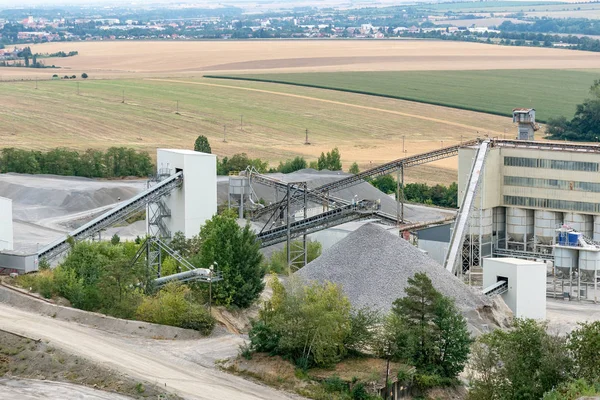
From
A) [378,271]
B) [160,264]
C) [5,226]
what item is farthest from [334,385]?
[5,226]

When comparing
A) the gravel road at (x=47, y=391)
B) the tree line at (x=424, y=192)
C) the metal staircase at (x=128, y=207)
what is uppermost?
the metal staircase at (x=128, y=207)

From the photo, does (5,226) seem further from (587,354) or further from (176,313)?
(587,354)

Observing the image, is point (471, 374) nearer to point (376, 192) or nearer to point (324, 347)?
point (324, 347)

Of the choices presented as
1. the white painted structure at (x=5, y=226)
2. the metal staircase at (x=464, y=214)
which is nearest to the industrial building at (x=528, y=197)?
the metal staircase at (x=464, y=214)

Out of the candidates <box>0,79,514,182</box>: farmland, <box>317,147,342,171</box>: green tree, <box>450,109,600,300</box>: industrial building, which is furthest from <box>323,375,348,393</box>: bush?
<box>0,79,514,182</box>: farmland

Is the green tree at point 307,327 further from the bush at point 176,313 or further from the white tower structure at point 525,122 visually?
the white tower structure at point 525,122

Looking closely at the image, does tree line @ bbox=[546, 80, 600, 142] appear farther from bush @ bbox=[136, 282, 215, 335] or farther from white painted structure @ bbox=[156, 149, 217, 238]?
bush @ bbox=[136, 282, 215, 335]

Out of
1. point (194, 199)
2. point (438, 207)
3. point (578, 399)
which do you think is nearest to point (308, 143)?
point (438, 207)
